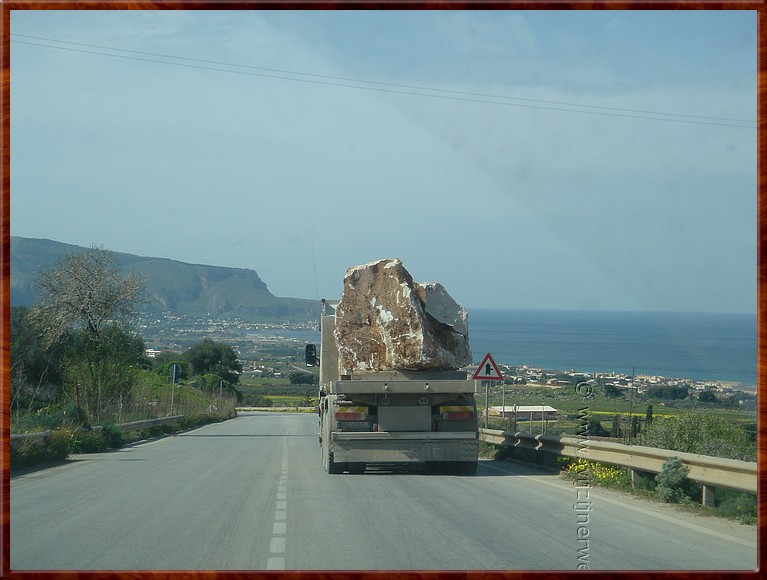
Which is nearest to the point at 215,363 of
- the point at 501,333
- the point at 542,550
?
the point at 501,333

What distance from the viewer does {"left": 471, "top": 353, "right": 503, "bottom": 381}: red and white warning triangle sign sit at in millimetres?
17203

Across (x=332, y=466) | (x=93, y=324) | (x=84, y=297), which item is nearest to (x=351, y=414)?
(x=332, y=466)

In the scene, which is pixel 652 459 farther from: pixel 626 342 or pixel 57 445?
pixel 57 445

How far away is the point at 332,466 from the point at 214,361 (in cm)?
5479

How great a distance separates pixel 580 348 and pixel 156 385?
107 ft

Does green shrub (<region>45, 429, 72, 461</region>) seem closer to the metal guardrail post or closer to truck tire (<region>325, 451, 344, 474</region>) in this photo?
truck tire (<region>325, 451, 344, 474</region>)

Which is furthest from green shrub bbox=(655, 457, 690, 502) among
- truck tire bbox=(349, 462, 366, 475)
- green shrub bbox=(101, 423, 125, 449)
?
green shrub bbox=(101, 423, 125, 449)

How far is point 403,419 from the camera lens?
15.8 metres

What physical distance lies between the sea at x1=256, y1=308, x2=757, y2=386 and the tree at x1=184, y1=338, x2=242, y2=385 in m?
39.5

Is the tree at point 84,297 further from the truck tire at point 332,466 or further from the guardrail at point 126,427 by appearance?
the truck tire at point 332,466

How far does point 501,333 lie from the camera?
2267 centimetres

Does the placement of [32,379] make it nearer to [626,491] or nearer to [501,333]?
[501,333]

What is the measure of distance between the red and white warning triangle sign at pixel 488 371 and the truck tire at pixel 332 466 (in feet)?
10.3

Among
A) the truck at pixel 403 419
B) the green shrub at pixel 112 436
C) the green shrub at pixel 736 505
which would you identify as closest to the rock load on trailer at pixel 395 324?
the truck at pixel 403 419
